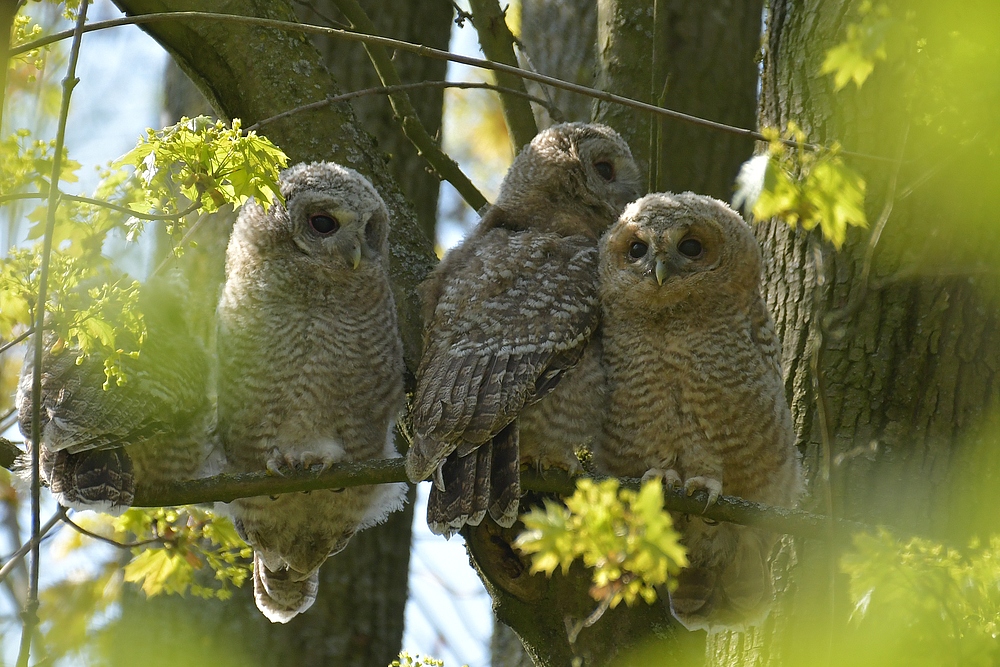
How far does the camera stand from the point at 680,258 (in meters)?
3.48

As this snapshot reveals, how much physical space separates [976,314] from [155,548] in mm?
3006

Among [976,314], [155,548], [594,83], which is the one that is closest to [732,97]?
[594,83]

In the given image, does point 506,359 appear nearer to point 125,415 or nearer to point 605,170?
point 125,415

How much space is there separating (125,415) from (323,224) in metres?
0.97

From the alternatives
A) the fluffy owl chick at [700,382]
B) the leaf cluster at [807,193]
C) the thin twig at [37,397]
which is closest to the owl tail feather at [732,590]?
the fluffy owl chick at [700,382]

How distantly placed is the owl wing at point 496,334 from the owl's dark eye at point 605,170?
0.54m

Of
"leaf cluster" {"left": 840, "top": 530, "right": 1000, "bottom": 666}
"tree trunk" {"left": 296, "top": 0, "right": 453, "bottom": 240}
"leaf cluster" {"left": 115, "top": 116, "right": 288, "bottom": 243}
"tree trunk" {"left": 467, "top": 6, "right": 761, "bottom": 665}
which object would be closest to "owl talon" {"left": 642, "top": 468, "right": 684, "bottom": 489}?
"tree trunk" {"left": 467, "top": 6, "right": 761, "bottom": 665}

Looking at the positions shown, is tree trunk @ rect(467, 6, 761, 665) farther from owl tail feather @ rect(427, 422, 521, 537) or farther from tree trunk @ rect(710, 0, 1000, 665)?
owl tail feather @ rect(427, 422, 521, 537)

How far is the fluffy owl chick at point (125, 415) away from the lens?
3141mm

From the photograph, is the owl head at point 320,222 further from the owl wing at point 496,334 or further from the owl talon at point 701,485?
the owl talon at point 701,485

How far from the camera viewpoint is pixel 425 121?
6.59 m

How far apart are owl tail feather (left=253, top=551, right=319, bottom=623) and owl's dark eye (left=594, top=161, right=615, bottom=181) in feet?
6.25

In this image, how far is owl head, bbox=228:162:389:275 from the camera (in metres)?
3.71

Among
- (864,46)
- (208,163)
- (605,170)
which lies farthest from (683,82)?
(864,46)
